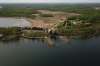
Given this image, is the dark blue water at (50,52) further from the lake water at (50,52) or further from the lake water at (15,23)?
the lake water at (15,23)

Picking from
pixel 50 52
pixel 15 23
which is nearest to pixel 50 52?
pixel 50 52

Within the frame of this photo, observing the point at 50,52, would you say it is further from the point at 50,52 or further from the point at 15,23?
the point at 15,23

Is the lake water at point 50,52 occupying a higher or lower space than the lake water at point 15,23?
lower

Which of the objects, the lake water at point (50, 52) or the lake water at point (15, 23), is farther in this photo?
the lake water at point (15, 23)

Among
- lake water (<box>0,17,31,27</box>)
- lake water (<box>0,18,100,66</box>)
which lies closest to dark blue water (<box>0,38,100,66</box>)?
lake water (<box>0,18,100,66</box>)

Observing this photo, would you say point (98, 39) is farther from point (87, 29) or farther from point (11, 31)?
point (11, 31)

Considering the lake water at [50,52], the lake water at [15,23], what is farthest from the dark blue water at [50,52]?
the lake water at [15,23]

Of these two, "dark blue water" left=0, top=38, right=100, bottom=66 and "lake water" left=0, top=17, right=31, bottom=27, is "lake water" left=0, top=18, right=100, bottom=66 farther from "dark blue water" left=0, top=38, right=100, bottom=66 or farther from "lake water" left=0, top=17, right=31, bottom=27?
"lake water" left=0, top=17, right=31, bottom=27

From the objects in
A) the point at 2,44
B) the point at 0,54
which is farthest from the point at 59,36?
the point at 0,54
